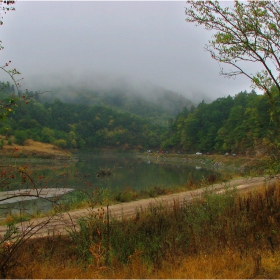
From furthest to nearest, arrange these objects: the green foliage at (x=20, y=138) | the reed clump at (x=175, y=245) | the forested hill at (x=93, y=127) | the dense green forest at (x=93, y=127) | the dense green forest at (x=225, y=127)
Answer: the dense green forest at (x=93, y=127)
the forested hill at (x=93, y=127)
the green foliage at (x=20, y=138)
the dense green forest at (x=225, y=127)
the reed clump at (x=175, y=245)

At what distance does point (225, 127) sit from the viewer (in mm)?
85688

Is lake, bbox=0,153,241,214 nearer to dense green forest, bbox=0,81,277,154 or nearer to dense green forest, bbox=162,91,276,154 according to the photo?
dense green forest, bbox=0,81,277,154

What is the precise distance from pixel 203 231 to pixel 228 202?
2.91 m

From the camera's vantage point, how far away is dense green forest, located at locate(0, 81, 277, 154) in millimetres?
68062

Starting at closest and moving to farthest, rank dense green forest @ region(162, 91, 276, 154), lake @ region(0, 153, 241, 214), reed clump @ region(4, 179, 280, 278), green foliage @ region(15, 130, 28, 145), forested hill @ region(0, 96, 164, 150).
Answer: reed clump @ region(4, 179, 280, 278), lake @ region(0, 153, 241, 214), dense green forest @ region(162, 91, 276, 154), green foliage @ region(15, 130, 28, 145), forested hill @ region(0, 96, 164, 150)

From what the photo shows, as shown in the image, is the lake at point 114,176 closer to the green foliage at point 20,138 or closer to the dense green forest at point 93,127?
the green foliage at point 20,138

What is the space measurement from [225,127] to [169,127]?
1766 inches

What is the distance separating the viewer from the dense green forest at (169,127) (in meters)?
68.1

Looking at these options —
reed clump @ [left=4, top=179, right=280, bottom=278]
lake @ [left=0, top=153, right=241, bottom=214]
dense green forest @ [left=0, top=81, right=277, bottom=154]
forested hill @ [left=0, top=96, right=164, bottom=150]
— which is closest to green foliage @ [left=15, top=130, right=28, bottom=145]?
dense green forest @ [left=0, top=81, right=277, bottom=154]

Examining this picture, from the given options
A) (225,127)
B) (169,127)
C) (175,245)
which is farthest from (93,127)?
(175,245)

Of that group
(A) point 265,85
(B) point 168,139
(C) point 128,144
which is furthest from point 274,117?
(C) point 128,144

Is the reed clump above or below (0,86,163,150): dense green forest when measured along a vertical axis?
below

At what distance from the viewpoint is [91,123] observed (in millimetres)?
163875

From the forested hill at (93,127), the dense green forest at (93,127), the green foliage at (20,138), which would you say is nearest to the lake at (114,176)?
the green foliage at (20,138)
